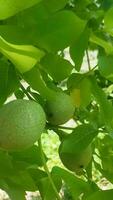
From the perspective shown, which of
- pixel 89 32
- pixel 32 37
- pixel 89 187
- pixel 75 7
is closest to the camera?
pixel 32 37

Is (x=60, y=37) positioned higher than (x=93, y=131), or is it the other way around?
(x=60, y=37)

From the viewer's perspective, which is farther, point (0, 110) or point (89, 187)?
point (89, 187)

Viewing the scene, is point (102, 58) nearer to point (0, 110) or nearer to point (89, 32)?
point (89, 32)

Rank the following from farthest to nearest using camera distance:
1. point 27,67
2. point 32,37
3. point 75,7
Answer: point 75,7, point 32,37, point 27,67

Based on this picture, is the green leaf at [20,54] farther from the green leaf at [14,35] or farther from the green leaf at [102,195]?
the green leaf at [102,195]

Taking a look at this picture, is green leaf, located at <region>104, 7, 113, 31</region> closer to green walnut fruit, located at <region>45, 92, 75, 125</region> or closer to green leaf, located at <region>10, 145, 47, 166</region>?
green walnut fruit, located at <region>45, 92, 75, 125</region>

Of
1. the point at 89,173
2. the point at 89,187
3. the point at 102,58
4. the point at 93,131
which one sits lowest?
the point at 89,173

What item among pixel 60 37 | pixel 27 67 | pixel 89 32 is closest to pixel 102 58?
pixel 89 32
